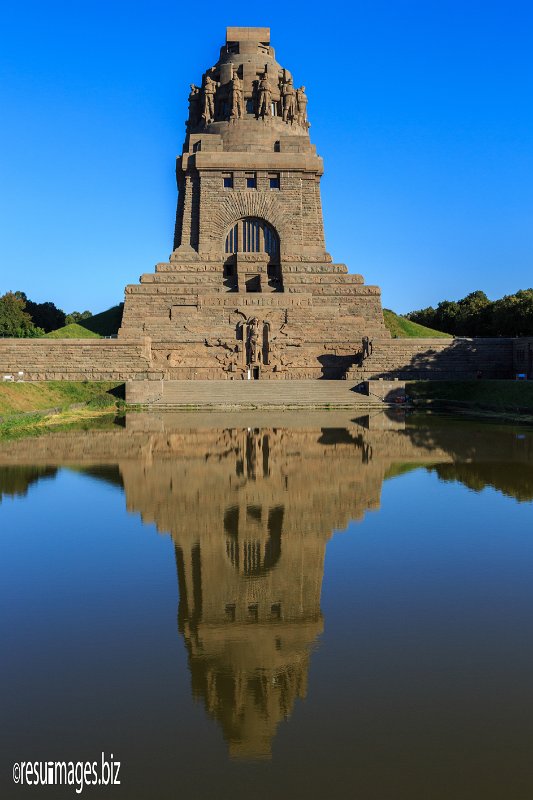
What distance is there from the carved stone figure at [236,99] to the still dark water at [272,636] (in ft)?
165

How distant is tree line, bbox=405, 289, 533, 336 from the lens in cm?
6094

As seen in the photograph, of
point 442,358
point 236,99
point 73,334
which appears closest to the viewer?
point 442,358

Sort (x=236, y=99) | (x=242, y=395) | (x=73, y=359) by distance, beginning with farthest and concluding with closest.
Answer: (x=236, y=99), (x=73, y=359), (x=242, y=395)

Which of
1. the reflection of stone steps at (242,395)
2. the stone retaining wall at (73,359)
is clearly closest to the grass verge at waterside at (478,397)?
the reflection of stone steps at (242,395)

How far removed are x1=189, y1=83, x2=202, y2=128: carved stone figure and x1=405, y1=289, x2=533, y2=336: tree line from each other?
3080cm

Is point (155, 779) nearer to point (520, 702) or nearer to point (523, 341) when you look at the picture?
point (520, 702)

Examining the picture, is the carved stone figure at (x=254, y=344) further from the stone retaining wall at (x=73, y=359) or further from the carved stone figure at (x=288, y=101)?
the carved stone figure at (x=288, y=101)

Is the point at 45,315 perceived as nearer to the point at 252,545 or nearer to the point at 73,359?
the point at 73,359

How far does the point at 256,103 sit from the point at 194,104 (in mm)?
6234

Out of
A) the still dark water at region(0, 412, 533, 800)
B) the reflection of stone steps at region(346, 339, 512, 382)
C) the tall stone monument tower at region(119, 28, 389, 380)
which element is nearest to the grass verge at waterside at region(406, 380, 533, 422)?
the reflection of stone steps at region(346, 339, 512, 382)

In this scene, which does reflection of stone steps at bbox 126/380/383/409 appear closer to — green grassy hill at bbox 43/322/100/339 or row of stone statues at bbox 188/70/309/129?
green grassy hill at bbox 43/322/100/339

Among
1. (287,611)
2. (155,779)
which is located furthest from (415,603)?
(155,779)

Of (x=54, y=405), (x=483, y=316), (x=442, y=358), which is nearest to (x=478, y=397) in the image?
(x=442, y=358)

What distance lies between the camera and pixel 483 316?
7050 cm
